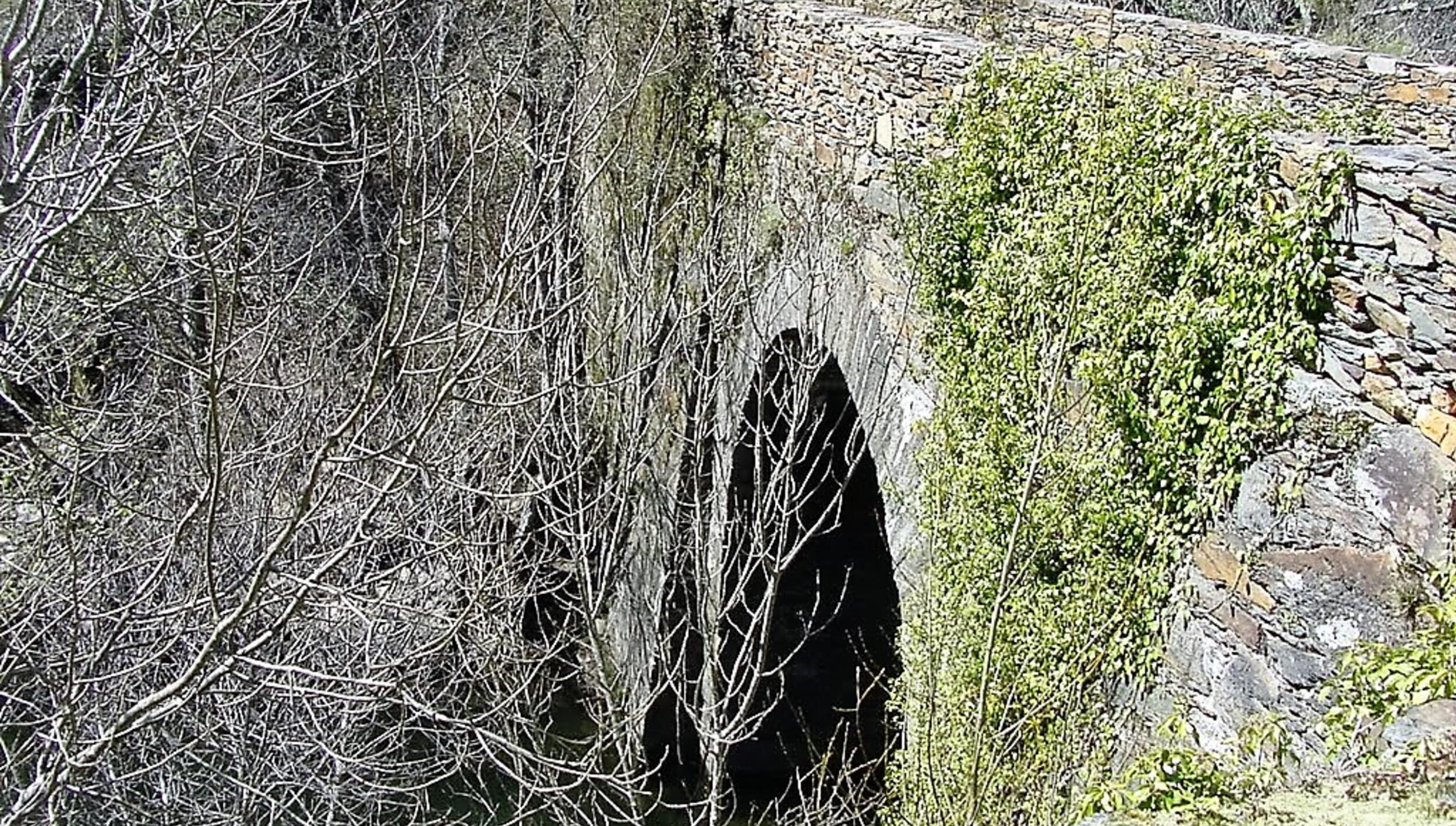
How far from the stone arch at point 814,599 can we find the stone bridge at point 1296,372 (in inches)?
5.6

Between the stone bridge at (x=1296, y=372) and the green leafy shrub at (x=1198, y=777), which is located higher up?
the stone bridge at (x=1296, y=372)

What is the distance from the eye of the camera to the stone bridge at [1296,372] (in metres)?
3.17

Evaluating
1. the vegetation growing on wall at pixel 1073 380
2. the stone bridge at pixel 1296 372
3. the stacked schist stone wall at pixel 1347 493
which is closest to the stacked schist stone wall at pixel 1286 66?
the stone bridge at pixel 1296 372

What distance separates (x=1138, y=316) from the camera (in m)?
4.01

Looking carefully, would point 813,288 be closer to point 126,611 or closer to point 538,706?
point 538,706

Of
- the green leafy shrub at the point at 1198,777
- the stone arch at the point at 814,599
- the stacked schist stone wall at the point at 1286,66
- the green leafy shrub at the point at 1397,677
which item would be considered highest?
the stacked schist stone wall at the point at 1286,66

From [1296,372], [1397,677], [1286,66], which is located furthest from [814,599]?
[1397,677]

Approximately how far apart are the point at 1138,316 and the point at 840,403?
12.8 ft

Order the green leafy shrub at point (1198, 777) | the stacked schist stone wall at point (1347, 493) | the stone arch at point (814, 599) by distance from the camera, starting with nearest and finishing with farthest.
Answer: the green leafy shrub at point (1198, 777) < the stacked schist stone wall at point (1347, 493) < the stone arch at point (814, 599)

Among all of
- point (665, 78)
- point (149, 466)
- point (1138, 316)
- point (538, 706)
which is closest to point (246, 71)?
point (149, 466)

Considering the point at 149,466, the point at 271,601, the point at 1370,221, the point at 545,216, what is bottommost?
the point at 149,466

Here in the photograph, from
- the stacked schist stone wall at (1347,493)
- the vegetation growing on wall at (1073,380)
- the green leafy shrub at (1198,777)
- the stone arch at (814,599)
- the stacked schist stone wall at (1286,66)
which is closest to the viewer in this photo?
the green leafy shrub at (1198,777)

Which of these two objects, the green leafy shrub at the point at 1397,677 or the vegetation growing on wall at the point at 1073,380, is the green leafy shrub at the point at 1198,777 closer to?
the green leafy shrub at the point at 1397,677

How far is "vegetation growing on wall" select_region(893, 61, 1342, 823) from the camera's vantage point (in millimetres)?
3652
